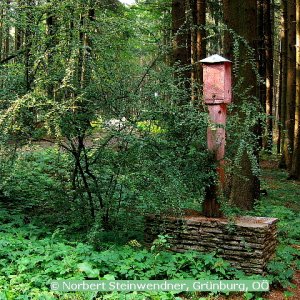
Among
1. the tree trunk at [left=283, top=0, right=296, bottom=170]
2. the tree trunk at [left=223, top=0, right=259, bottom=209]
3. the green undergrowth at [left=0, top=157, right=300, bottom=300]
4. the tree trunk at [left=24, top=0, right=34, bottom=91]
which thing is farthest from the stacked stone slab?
the tree trunk at [left=283, top=0, right=296, bottom=170]

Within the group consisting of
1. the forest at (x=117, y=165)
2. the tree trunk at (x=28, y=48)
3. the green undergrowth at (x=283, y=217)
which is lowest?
the green undergrowth at (x=283, y=217)

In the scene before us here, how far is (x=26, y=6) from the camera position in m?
6.62

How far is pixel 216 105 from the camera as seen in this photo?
5.56 meters

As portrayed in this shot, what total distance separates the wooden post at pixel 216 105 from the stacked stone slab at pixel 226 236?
0.28m

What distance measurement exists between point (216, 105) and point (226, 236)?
1624 millimetres

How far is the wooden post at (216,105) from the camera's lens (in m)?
5.54

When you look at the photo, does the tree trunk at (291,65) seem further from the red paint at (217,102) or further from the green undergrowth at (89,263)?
the green undergrowth at (89,263)

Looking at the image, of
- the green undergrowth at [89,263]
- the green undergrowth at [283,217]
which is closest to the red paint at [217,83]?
the green undergrowth at [89,263]

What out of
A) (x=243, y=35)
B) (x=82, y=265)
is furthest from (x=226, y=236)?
(x=243, y=35)

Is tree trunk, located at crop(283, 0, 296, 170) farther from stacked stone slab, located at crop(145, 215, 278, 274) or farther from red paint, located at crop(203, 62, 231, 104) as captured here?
stacked stone slab, located at crop(145, 215, 278, 274)

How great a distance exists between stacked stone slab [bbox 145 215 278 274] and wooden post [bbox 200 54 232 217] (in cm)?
28

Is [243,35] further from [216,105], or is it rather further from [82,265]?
[82,265]

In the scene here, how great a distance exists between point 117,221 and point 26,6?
348 centimetres

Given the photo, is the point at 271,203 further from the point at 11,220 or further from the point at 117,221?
the point at 11,220
